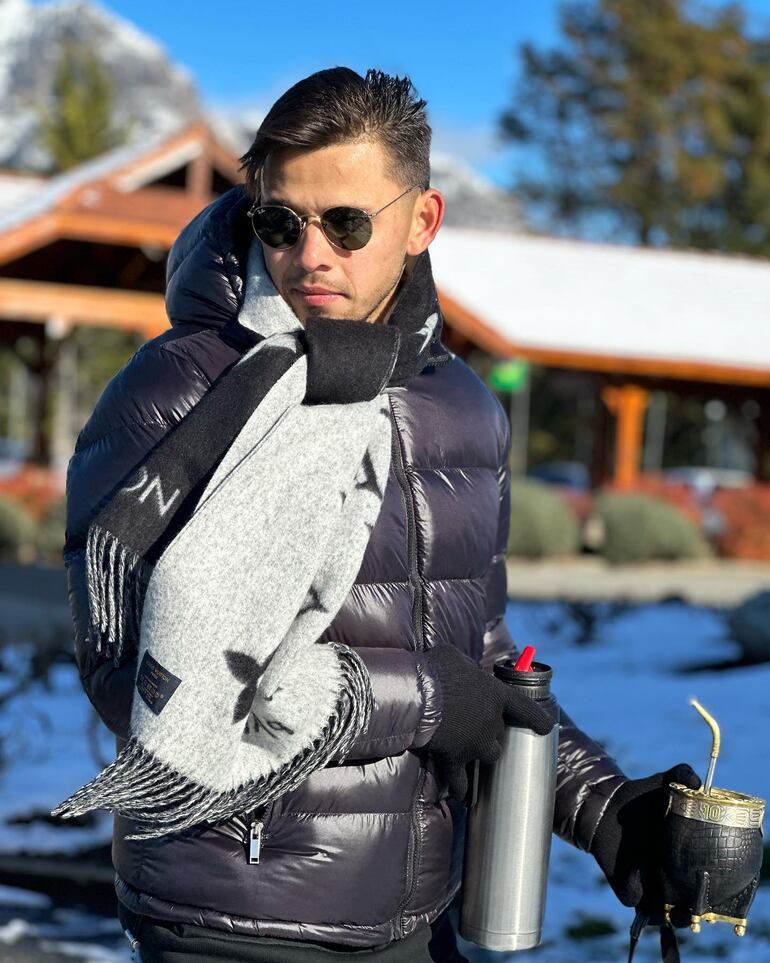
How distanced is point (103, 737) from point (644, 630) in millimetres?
4708

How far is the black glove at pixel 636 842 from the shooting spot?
6.74ft

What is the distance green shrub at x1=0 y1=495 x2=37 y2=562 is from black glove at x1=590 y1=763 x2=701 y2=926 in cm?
1457

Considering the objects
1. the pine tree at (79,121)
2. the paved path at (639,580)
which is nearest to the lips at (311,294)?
the paved path at (639,580)

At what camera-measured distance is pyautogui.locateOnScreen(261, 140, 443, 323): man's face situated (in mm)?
1892

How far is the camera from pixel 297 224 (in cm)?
190

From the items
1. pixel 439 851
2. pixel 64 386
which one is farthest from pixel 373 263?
pixel 64 386

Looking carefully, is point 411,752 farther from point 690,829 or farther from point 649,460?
point 649,460

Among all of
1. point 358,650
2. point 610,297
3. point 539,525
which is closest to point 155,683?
point 358,650

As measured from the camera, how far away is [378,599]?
1.90 m

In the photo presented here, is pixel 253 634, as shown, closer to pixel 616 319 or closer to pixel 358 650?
pixel 358 650

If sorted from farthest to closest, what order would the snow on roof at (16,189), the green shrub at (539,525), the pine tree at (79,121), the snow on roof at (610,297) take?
1. the pine tree at (79,121)
2. the snow on roof at (16,189)
3. the snow on roof at (610,297)
4. the green shrub at (539,525)

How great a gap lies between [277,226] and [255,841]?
34.3 inches

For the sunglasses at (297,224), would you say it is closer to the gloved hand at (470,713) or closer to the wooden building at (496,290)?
the gloved hand at (470,713)

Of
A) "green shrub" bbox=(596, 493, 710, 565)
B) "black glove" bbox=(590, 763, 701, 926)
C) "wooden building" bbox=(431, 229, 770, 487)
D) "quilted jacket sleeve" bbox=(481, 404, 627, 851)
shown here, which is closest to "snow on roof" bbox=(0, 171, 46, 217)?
"wooden building" bbox=(431, 229, 770, 487)
